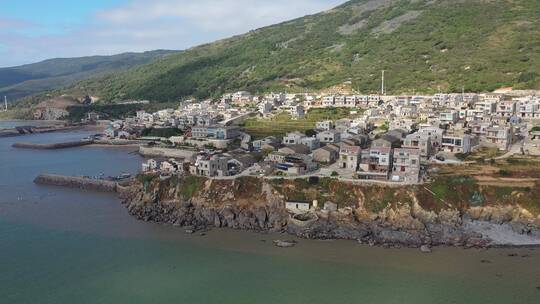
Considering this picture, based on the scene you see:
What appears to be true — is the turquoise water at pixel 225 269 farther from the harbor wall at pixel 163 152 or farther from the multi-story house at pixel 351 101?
the multi-story house at pixel 351 101

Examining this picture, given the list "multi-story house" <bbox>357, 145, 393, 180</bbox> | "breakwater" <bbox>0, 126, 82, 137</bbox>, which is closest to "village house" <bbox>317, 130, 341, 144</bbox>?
"multi-story house" <bbox>357, 145, 393, 180</bbox>

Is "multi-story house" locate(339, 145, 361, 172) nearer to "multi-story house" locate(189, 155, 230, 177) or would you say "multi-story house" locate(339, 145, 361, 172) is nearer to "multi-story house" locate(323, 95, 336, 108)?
"multi-story house" locate(189, 155, 230, 177)

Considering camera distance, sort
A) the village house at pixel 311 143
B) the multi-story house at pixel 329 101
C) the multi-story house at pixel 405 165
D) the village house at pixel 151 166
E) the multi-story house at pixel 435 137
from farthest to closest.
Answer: the multi-story house at pixel 329 101, the village house at pixel 311 143, the multi-story house at pixel 435 137, the village house at pixel 151 166, the multi-story house at pixel 405 165

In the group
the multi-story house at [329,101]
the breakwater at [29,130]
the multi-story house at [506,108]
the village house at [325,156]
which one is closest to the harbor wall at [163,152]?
the village house at [325,156]

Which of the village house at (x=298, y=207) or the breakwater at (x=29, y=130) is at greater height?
the breakwater at (x=29, y=130)

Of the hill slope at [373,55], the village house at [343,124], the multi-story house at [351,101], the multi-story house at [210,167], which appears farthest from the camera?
the hill slope at [373,55]

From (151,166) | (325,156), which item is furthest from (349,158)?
(151,166)

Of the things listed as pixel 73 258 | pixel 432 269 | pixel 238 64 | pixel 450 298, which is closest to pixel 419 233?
pixel 432 269
